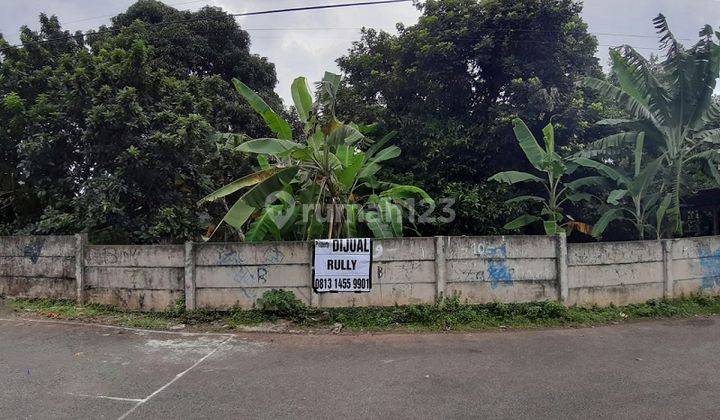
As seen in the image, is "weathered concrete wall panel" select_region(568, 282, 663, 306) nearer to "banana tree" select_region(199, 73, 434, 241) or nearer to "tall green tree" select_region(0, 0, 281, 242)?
"banana tree" select_region(199, 73, 434, 241)

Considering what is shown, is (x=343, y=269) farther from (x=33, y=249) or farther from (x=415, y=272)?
(x=33, y=249)

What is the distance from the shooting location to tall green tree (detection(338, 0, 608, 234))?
421 inches

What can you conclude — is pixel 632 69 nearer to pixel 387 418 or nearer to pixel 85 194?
pixel 387 418

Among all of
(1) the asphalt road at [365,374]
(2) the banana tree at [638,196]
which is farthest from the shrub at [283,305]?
(2) the banana tree at [638,196]

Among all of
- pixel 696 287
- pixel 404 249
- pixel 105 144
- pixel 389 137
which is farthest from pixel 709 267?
pixel 105 144

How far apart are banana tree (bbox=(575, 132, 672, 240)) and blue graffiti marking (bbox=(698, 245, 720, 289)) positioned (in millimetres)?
846

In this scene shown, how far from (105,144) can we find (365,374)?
734 centimetres

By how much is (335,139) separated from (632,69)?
20.1 feet

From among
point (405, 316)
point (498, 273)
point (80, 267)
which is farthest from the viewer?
point (80, 267)

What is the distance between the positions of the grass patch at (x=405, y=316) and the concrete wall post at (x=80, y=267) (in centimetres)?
64

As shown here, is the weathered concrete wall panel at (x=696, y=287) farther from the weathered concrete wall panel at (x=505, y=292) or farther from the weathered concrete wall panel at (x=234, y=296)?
the weathered concrete wall panel at (x=234, y=296)

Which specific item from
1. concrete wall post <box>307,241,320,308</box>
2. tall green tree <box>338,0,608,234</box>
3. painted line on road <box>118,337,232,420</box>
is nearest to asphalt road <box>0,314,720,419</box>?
painted line on road <box>118,337,232,420</box>

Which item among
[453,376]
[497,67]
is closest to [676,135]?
[497,67]

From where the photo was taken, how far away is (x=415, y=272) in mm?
7285
